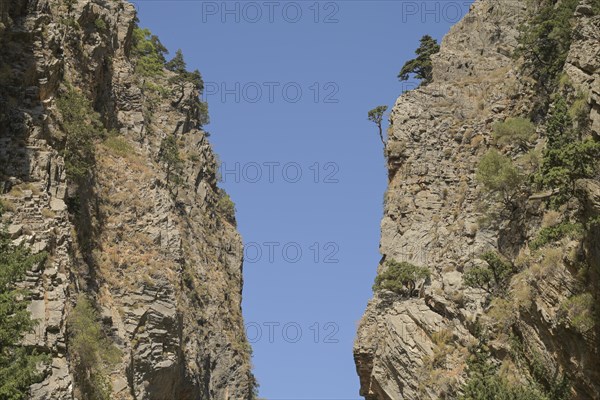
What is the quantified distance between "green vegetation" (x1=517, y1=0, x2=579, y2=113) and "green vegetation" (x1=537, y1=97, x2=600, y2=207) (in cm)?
1113

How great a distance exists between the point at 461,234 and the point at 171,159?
25444 mm

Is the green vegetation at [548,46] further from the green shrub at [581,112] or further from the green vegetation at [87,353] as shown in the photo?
the green vegetation at [87,353]

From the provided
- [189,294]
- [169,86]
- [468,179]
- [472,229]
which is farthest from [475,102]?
[169,86]

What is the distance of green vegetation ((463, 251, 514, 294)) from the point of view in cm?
4894

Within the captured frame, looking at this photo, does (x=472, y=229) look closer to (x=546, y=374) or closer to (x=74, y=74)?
(x=546, y=374)

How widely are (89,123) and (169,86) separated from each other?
27997 millimetres

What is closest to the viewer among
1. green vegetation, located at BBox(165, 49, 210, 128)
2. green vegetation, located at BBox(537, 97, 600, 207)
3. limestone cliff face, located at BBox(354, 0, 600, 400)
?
green vegetation, located at BBox(537, 97, 600, 207)

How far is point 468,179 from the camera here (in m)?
60.2

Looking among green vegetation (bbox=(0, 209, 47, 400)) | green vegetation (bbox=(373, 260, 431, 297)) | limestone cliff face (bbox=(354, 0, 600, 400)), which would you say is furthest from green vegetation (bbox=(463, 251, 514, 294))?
green vegetation (bbox=(0, 209, 47, 400))

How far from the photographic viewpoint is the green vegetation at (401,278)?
5781 cm

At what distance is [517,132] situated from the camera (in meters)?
54.8

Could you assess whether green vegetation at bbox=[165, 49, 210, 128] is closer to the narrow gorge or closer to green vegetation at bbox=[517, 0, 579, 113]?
the narrow gorge

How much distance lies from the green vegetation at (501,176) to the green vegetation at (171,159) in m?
26.1

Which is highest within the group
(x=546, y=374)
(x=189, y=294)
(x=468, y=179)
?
(x=468, y=179)
